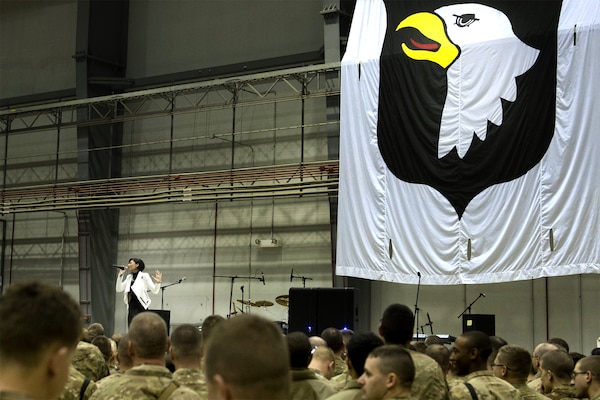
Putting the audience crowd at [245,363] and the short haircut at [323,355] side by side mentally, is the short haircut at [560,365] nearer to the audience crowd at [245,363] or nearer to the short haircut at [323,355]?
the audience crowd at [245,363]

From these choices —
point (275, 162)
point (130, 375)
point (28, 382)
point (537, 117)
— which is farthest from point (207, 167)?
point (28, 382)

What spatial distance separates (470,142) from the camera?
12.7m

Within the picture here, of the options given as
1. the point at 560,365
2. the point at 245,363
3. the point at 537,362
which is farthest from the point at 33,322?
the point at 537,362

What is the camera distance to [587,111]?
11906 millimetres

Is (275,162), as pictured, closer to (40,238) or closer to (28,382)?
(40,238)

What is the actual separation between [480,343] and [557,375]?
1.23 m

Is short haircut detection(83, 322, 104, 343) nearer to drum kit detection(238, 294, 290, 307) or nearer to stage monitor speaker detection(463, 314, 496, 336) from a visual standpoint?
stage monitor speaker detection(463, 314, 496, 336)

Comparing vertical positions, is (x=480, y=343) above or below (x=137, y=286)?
above

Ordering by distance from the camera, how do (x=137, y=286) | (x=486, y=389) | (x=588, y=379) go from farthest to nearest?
(x=137, y=286) → (x=588, y=379) → (x=486, y=389)

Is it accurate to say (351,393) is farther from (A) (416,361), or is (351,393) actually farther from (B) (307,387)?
(B) (307,387)

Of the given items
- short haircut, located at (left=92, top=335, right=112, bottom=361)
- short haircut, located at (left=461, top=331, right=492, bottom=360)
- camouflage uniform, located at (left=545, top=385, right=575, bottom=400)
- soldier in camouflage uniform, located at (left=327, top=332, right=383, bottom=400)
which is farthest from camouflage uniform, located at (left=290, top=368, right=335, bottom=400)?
short haircut, located at (left=92, top=335, right=112, bottom=361)

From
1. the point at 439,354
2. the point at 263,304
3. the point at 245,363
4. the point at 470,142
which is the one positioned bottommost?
the point at 263,304

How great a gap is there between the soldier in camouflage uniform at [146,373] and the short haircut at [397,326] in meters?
1.44

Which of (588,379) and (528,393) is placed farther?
(588,379)
